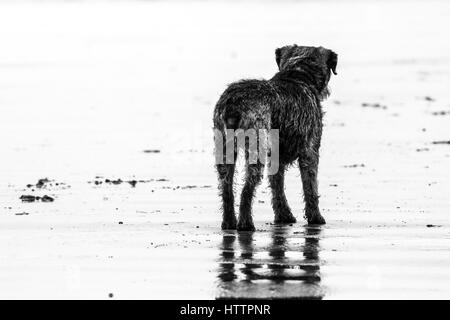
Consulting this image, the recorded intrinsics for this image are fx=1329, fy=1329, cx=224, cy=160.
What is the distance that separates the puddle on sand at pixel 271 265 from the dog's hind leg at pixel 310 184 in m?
0.36

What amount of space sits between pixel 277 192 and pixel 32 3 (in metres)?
79.1

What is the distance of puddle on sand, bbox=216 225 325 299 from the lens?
8.91 metres

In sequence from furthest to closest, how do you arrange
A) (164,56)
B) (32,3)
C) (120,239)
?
(32,3) → (164,56) → (120,239)

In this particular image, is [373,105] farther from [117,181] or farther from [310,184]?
[310,184]

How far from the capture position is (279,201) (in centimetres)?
1252

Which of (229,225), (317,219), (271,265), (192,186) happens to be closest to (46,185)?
(192,186)

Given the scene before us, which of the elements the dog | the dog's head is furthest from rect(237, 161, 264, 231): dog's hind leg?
the dog's head

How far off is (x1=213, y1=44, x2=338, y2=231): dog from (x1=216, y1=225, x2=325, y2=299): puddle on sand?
1.26 feet

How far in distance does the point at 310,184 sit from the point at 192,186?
2.60m

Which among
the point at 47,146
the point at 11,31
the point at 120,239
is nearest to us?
the point at 120,239

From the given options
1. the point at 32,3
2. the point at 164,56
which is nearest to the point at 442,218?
the point at 164,56
